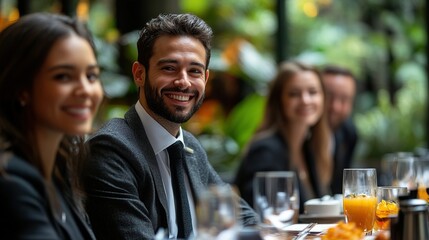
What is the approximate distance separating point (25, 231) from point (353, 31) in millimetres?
5675

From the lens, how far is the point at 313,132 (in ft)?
17.3

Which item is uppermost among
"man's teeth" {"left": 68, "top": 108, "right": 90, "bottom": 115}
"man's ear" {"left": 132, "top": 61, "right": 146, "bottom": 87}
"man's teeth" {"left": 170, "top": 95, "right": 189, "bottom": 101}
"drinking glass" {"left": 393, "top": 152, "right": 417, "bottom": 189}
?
"man's ear" {"left": 132, "top": 61, "right": 146, "bottom": 87}

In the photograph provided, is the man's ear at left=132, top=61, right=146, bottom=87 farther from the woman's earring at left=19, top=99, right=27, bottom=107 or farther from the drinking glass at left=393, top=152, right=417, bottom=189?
the drinking glass at left=393, top=152, right=417, bottom=189

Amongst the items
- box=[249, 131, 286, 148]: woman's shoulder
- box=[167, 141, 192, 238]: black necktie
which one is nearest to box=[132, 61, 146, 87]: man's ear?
box=[167, 141, 192, 238]: black necktie

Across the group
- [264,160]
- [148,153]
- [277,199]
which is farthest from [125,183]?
[264,160]

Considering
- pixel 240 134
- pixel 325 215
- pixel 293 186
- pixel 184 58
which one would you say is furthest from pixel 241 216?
pixel 240 134

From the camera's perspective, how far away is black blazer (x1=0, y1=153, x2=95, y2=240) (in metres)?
1.86

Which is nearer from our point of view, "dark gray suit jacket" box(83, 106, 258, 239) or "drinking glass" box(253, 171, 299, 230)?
"dark gray suit jacket" box(83, 106, 258, 239)

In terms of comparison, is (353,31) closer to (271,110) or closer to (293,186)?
(271,110)

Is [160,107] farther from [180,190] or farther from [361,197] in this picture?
[361,197]

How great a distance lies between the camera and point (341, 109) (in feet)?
19.2

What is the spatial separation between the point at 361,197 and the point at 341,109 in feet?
10.0

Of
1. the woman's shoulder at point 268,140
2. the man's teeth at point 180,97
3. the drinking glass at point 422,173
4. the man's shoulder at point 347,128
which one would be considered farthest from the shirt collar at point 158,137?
the man's shoulder at point 347,128

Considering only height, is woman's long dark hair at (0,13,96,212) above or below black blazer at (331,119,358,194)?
above
